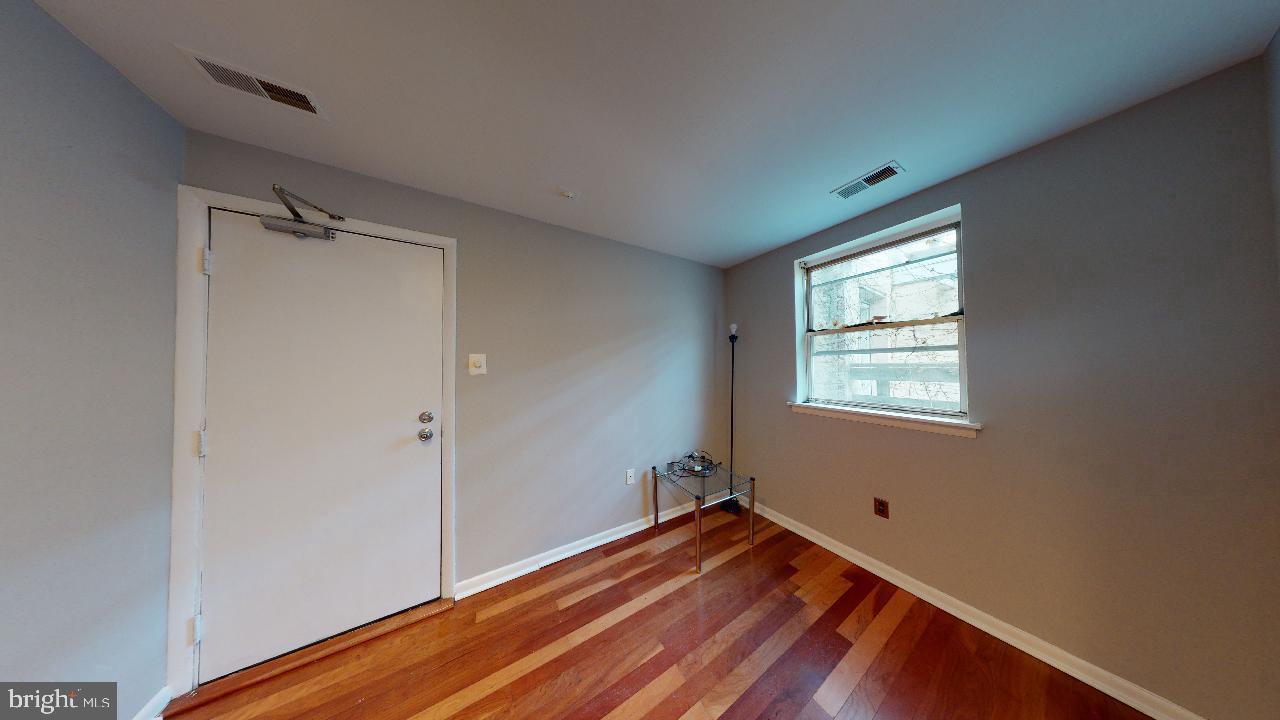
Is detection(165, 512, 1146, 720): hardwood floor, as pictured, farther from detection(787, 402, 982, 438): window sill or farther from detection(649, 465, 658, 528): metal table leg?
detection(787, 402, 982, 438): window sill

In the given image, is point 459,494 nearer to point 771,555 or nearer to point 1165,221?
point 771,555

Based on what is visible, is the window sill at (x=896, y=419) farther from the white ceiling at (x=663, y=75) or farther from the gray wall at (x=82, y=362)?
the gray wall at (x=82, y=362)

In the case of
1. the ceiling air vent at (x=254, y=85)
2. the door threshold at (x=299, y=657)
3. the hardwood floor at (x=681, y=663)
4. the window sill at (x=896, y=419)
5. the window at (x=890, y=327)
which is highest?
the ceiling air vent at (x=254, y=85)

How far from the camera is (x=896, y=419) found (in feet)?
6.17

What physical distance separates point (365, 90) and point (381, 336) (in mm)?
1027

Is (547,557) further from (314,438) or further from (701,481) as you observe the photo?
Answer: (314,438)

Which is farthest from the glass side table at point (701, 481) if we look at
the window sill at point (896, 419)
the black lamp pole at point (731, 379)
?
the window sill at point (896, 419)

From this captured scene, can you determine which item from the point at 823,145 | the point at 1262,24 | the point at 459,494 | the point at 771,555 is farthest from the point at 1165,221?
the point at 459,494

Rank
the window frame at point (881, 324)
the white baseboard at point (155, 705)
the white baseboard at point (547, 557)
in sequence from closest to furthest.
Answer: the white baseboard at point (155, 705), the window frame at point (881, 324), the white baseboard at point (547, 557)

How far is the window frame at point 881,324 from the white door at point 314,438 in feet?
Result: 7.97

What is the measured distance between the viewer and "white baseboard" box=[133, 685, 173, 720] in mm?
1177

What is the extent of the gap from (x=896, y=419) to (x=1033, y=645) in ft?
3.46

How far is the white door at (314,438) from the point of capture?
1379mm

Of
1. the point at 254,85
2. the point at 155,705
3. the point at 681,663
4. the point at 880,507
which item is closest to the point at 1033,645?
the point at 880,507
